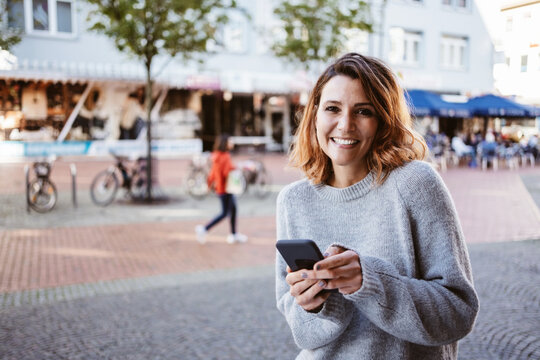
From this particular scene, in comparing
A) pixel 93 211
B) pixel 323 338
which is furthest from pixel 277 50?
pixel 323 338

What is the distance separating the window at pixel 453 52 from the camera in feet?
107

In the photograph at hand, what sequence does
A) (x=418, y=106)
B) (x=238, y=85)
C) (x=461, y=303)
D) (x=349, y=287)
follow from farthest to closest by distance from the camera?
1. (x=238, y=85)
2. (x=418, y=106)
3. (x=461, y=303)
4. (x=349, y=287)

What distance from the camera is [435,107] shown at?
1916 centimetres

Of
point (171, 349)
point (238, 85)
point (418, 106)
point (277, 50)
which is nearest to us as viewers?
point (171, 349)

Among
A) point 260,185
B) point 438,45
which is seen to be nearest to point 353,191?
point 260,185

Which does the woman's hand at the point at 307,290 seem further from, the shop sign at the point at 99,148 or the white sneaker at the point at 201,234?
the shop sign at the point at 99,148

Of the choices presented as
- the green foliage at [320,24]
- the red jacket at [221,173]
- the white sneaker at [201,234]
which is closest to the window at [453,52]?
the green foliage at [320,24]

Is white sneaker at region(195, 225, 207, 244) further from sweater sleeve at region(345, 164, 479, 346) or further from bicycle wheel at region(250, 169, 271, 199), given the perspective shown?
sweater sleeve at region(345, 164, 479, 346)

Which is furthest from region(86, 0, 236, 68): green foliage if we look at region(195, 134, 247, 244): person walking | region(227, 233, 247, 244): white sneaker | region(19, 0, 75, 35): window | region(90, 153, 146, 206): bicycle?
region(19, 0, 75, 35): window

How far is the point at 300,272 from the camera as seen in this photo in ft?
4.04

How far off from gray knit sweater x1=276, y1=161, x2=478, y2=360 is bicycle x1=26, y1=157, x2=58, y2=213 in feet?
31.9

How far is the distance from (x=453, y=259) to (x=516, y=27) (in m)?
1.95

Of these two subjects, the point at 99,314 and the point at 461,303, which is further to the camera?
the point at 99,314

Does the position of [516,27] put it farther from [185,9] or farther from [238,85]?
[238,85]
